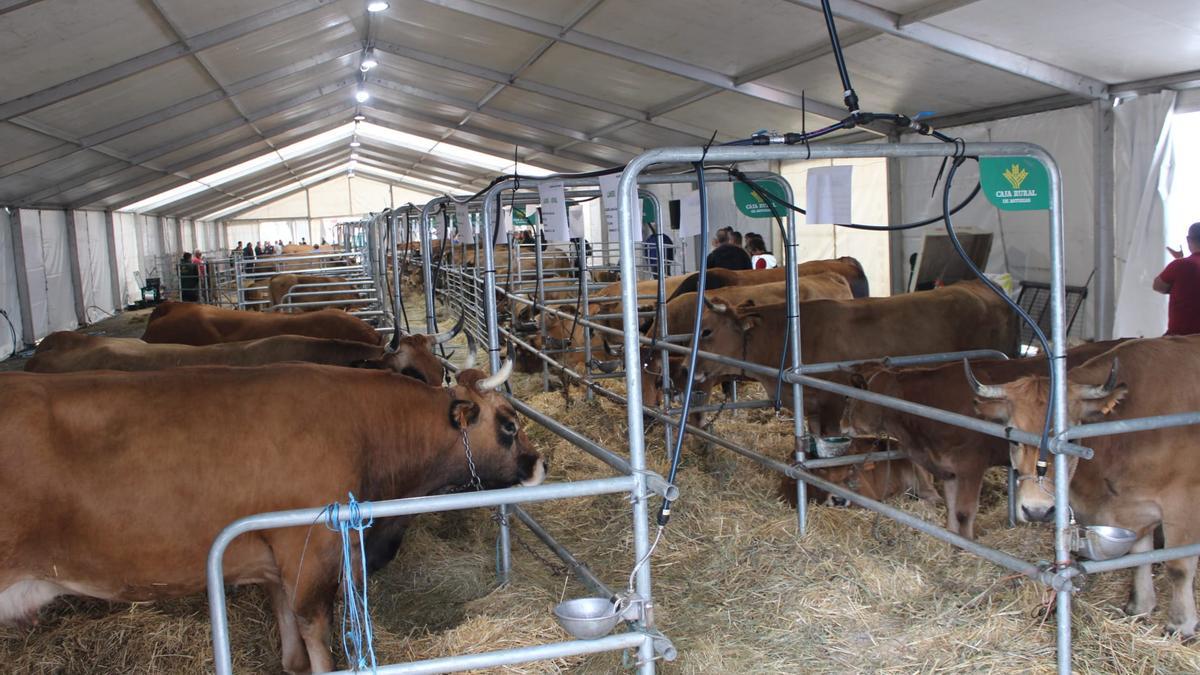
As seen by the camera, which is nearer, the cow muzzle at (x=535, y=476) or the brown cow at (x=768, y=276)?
the cow muzzle at (x=535, y=476)

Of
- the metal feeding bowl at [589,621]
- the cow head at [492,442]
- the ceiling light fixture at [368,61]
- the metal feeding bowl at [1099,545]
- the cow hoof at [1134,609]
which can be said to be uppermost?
the ceiling light fixture at [368,61]

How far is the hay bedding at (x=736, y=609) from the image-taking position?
3760 millimetres

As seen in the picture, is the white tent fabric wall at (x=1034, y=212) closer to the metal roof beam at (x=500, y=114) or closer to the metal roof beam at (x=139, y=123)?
the metal roof beam at (x=500, y=114)

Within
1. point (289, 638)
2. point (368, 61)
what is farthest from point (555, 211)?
point (368, 61)

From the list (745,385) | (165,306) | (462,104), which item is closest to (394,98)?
(462,104)

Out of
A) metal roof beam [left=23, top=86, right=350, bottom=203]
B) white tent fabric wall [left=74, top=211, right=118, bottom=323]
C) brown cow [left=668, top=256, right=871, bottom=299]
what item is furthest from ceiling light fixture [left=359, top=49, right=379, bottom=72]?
white tent fabric wall [left=74, top=211, right=118, bottom=323]

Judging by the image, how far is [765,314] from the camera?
7477mm

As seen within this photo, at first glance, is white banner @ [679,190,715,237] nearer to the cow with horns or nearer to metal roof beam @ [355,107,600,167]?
the cow with horns

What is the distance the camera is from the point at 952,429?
5.09 m

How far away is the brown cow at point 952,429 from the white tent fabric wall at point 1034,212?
460 centimetres

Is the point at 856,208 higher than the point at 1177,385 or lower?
higher

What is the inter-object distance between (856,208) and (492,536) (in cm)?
999

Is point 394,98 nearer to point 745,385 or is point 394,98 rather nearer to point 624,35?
point 624,35

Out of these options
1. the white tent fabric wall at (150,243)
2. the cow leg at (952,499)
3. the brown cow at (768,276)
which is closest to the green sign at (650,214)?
the brown cow at (768,276)
